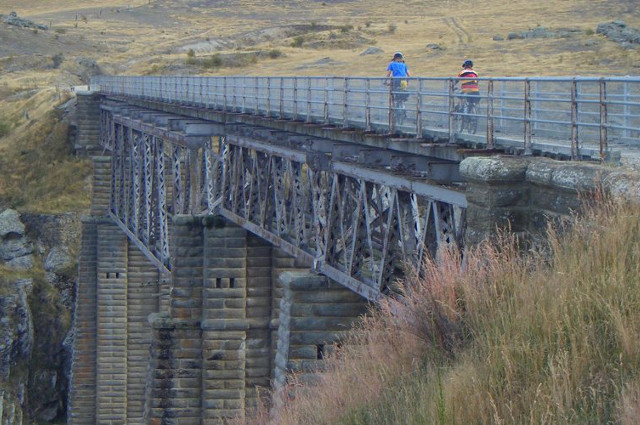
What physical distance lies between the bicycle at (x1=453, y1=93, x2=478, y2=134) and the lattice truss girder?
90cm

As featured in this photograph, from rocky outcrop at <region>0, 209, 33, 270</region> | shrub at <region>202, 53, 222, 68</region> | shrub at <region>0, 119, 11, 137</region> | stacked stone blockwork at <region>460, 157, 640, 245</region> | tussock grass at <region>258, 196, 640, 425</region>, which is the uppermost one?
shrub at <region>202, 53, 222, 68</region>

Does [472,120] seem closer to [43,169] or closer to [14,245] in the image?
[14,245]

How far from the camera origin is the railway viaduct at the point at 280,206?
10.7m

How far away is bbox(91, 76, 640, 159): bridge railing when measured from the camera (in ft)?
34.4

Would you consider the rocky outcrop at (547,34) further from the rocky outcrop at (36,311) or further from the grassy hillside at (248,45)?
the rocky outcrop at (36,311)

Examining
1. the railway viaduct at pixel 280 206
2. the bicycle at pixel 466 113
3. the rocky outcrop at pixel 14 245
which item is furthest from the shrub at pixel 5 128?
the bicycle at pixel 466 113

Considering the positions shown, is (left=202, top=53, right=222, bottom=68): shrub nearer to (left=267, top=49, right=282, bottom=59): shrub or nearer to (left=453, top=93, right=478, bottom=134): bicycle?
(left=267, top=49, right=282, bottom=59): shrub

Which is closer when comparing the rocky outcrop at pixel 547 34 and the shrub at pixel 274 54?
the rocky outcrop at pixel 547 34

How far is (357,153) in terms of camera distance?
16.4 meters

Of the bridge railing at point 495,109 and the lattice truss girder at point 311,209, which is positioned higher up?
the bridge railing at point 495,109

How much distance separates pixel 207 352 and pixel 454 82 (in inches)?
478

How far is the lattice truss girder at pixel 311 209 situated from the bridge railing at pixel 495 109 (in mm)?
775

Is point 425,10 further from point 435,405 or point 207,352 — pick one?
point 435,405

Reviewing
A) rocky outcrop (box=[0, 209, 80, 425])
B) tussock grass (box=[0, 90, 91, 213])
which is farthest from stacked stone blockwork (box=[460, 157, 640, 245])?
tussock grass (box=[0, 90, 91, 213])
